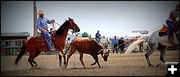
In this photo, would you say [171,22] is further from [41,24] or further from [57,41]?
[41,24]

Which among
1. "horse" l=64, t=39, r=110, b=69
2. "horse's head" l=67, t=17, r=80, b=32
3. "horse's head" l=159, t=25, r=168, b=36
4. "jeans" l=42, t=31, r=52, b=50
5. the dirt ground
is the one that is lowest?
the dirt ground

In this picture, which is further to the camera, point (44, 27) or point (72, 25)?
point (44, 27)

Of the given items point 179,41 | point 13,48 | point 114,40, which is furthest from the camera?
point 13,48

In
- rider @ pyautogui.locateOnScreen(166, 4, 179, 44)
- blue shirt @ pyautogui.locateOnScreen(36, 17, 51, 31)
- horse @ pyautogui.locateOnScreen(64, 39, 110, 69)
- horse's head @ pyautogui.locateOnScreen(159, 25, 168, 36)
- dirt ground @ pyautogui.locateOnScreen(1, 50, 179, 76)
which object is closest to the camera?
dirt ground @ pyautogui.locateOnScreen(1, 50, 179, 76)

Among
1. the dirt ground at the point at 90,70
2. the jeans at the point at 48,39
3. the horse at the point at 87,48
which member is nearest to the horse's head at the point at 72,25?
the horse at the point at 87,48

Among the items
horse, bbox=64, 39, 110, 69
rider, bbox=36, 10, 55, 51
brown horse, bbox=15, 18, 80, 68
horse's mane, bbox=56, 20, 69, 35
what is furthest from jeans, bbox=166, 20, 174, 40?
rider, bbox=36, 10, 55, 51

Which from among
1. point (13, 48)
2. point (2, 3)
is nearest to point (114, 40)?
point (13, 48)

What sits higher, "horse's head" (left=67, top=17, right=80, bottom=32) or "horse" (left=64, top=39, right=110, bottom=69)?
"horse's head" (left=67, top=17, right=80, bottom=32)

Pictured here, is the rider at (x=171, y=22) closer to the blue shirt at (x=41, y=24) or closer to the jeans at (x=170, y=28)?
the jeans at (x=170, y=28)

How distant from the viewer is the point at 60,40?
10.3 m

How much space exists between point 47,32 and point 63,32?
2.13 feet


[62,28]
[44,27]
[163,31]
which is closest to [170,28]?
[163,31]

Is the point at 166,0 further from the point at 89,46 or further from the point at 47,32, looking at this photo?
the point at 47,32

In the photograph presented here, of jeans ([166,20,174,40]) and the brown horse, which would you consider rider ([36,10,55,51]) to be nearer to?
the brown horse
